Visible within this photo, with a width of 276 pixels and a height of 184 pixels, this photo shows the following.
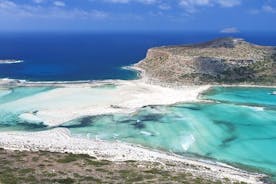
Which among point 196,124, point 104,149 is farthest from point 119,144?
point 196,124

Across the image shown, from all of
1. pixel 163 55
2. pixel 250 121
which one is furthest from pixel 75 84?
pixel 250 121

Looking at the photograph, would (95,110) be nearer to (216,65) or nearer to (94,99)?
(94,99)

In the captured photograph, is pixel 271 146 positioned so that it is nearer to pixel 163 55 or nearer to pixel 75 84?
pixel 75 84

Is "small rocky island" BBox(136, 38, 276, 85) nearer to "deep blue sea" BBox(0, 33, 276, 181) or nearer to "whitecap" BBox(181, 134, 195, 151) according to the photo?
"deep blue sea" BBox(0, 33, 276, 181)

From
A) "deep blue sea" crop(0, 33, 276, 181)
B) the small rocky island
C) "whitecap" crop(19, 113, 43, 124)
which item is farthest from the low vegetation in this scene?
the small rocky island

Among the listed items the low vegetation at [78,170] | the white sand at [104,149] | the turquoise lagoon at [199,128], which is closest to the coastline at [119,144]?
the white sand at [104,149]
